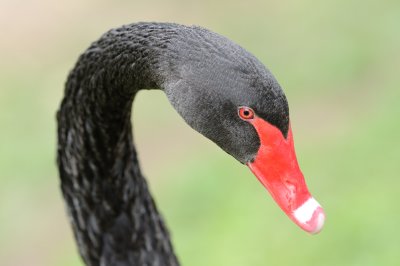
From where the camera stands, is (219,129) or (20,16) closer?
(219,129)

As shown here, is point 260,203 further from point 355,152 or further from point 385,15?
point 385,15

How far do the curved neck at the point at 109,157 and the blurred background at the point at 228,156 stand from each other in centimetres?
123

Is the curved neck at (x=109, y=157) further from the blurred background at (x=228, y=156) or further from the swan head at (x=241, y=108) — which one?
the blurred background at (x=228, y=156)

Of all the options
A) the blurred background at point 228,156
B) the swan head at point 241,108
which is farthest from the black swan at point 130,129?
the blurred background at point 228,156

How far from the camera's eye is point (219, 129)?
1565mm

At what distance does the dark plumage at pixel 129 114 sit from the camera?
4.88 ft

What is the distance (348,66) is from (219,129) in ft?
8.00

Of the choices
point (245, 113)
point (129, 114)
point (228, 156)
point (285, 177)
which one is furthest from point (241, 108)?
point (228, 156)

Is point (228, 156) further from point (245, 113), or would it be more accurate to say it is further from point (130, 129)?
point (245, 113)

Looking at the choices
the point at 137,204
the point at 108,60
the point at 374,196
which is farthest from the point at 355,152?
the point at 108,60

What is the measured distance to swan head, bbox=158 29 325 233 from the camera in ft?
4.83

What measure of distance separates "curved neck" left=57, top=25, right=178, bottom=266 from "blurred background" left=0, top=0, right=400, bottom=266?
123cm

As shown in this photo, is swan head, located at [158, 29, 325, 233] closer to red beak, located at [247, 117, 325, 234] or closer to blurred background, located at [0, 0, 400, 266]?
red beak, located at [247, 117, 325, 234]

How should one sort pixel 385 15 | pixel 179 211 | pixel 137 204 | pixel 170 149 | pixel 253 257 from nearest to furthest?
pixel 137 204 → pixel 253 257 → pixel 179 211 → pixel 170 149 → pixel 385 15
